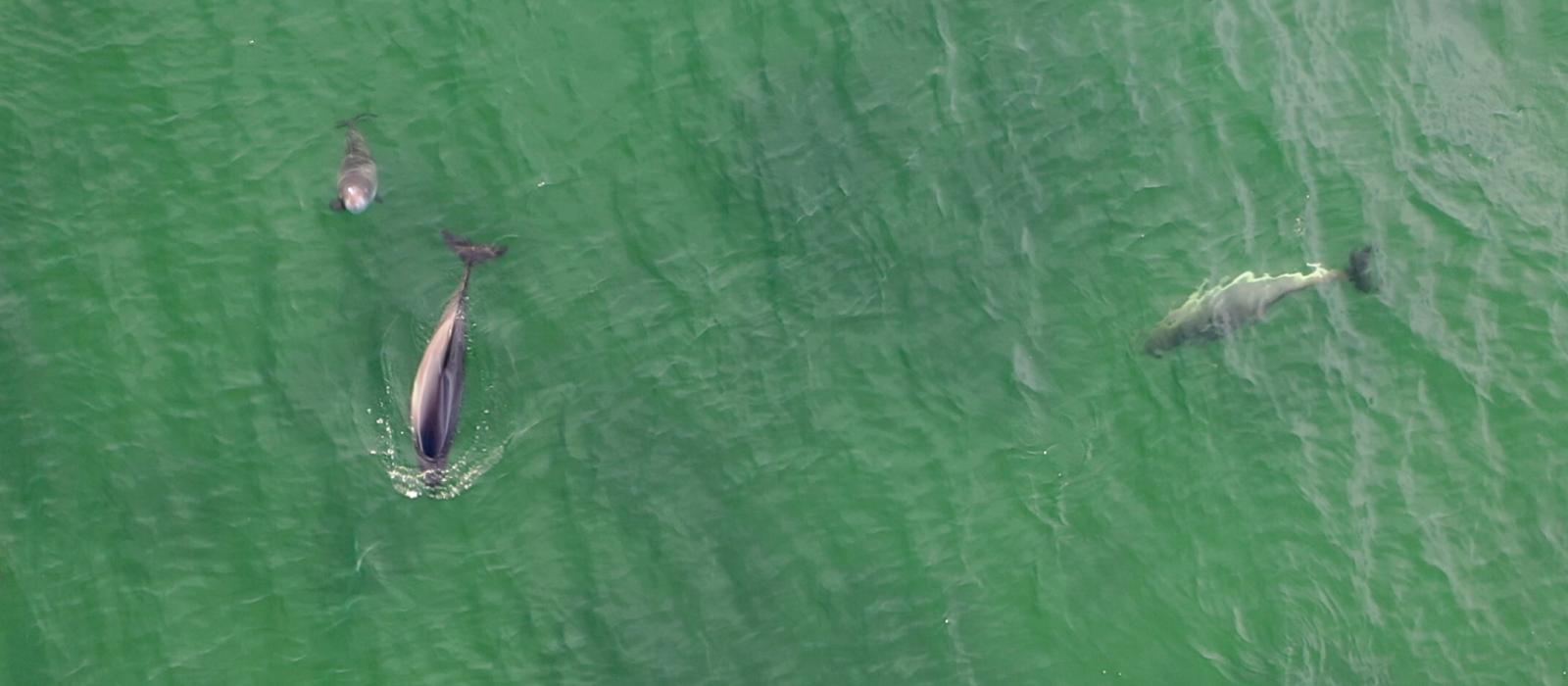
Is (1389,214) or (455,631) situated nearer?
(455,631)

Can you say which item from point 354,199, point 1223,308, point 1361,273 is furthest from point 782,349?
point 1361,273

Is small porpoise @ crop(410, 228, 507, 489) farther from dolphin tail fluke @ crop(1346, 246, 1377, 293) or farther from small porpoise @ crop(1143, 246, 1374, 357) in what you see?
dolphin tail fluke @ crop(1346, 246, 1377, 293)

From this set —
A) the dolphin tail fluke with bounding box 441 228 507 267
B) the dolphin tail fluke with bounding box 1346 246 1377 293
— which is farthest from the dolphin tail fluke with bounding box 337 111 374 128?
the dolphin tail fluke with bounding box 1346 246 1377 293

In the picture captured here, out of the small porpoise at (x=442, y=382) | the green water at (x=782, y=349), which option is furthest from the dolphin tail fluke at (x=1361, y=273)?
the small porpoise at (x=442, y=382)

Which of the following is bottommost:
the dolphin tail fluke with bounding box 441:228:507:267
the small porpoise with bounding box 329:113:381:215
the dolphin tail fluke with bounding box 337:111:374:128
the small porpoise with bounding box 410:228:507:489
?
the small porpoise with bounding box 410:228:507:489

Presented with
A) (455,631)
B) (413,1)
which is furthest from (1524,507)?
(413,1)

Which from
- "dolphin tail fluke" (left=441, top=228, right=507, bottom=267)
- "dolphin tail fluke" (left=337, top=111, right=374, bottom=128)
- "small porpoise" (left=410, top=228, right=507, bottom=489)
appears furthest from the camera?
"dolphin tail fluke" (left=337, top=111, right=374, bottom=128)

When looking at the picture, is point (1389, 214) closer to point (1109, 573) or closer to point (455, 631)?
point (1109, 573)

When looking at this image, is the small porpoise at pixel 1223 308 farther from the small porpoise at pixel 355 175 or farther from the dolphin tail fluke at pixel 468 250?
the small porpoise at pixel 355 175
